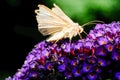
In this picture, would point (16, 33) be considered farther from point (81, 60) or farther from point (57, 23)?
point (81, 60)

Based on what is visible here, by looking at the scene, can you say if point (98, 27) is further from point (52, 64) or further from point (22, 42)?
point (22, 42)

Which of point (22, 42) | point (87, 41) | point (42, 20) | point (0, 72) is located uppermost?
point (22, 42)

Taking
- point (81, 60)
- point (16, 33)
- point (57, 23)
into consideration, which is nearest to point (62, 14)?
point (57, 23)

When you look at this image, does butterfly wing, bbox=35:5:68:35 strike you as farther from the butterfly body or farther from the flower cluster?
the flower cluster

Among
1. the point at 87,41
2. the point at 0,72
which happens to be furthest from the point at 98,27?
the point at 0,72

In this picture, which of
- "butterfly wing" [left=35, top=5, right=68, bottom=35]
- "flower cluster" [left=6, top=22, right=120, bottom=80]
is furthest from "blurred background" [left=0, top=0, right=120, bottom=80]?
"flower cluster" [left=6, top=22, right=120, bottom=80]

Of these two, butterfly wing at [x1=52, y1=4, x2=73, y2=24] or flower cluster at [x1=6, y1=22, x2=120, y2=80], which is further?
butterfly wing at [x1=52, y1=4, x2=73, y2=24]

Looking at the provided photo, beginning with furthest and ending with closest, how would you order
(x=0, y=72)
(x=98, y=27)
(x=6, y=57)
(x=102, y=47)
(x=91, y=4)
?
(x=6, y=57) < (x=0, y=72) < (x=91, y=4) < (x=98, y=27) < (x=102, y=47)
